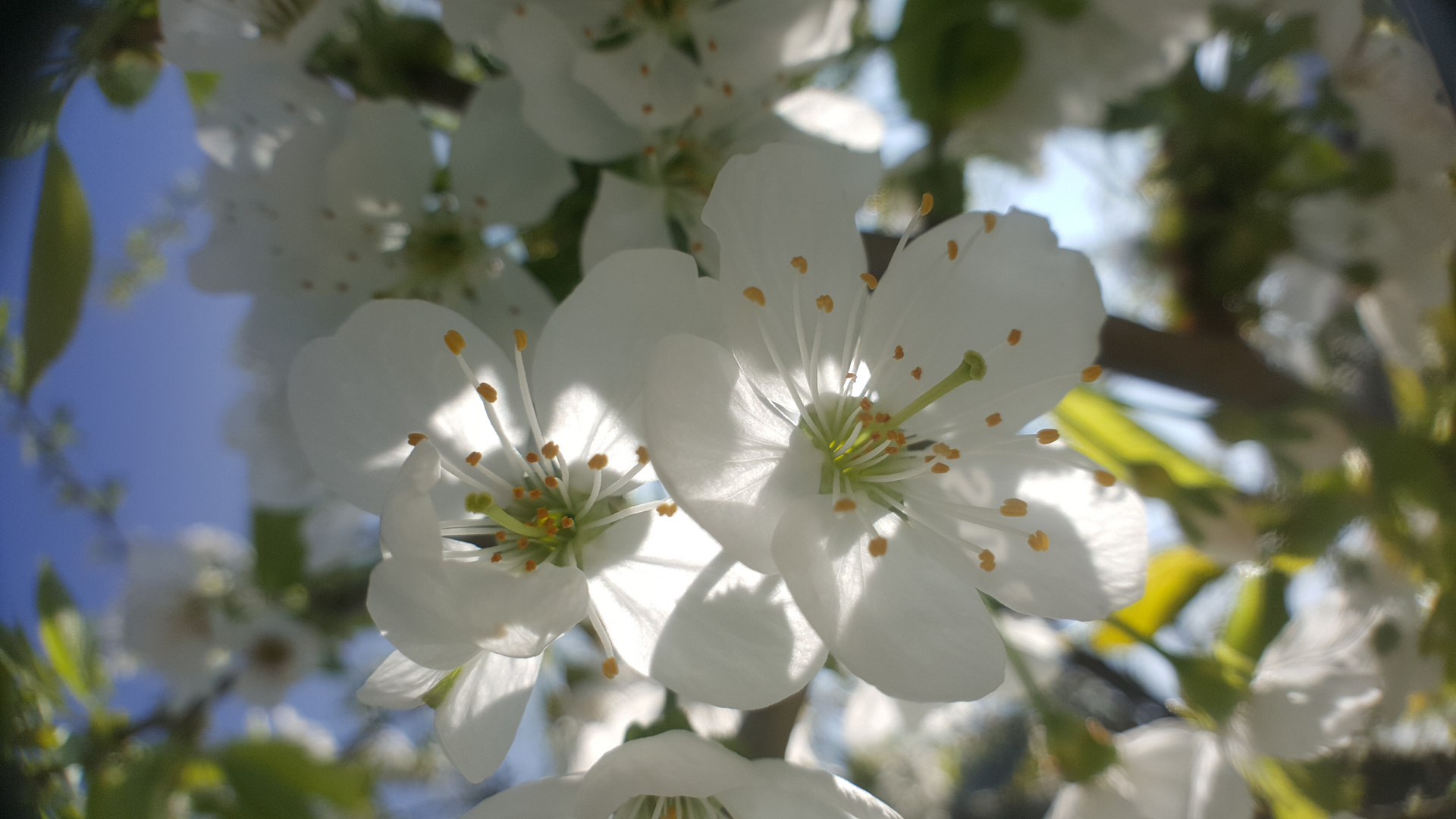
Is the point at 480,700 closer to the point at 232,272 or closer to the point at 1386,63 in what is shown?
the point at 232,272

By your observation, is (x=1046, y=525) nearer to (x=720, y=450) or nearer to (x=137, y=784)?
(x=720, y=450)

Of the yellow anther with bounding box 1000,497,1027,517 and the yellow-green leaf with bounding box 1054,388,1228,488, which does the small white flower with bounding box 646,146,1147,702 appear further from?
the yellow-green leaf with bounding box 1054,388,1228,488

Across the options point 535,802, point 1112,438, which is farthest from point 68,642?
point 1112,438

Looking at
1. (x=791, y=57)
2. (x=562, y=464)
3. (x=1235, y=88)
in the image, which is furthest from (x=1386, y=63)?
(x=562, y=464)

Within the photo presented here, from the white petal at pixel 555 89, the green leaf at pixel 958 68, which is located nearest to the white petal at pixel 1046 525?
the white petal at pixel 555 89

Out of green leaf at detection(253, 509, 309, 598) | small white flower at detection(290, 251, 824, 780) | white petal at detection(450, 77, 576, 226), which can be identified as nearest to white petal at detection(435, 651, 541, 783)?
small white flower at detection(290, 251, 824, 780)

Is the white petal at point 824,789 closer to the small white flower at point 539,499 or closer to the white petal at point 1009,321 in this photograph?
the small white flower at point 539,499
